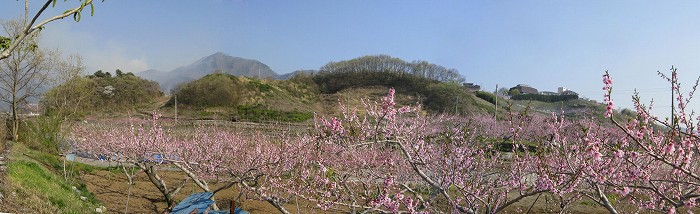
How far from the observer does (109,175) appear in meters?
16.8

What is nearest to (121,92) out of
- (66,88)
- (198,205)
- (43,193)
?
(66,88)

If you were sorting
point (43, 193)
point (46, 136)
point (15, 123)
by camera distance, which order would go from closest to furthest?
point (43, 193), point (46, 136), point (15, 123)

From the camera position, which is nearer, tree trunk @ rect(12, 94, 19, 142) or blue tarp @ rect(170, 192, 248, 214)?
blue tarp @ rect(170, 192, 248, 214)

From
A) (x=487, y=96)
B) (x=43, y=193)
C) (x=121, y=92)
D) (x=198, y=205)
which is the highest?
(x=487, y=96)

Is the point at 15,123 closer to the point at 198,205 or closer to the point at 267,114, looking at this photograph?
the point at 198,205

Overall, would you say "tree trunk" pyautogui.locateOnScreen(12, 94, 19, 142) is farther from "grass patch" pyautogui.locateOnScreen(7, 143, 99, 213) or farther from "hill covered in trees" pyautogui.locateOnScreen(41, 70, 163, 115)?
"hill covered in trees" pyautogui.locateOnScreen(41, 70, 163, 115)

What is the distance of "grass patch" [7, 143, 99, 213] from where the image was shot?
838 centimetres

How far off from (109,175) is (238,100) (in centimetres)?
4288

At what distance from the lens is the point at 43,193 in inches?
382

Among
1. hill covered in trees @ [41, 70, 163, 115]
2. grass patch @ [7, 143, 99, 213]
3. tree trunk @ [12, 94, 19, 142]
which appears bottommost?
grass patch @ [7, 143, 99, 213]

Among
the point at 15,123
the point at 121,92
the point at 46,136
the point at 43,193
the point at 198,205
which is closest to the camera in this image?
the point at 198,205

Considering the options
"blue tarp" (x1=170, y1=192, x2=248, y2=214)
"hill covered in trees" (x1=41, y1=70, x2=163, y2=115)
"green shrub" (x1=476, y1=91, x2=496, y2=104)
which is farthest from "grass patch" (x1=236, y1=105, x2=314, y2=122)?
"blue tarp" (x1=170, y1=192, x2=248, y2=214)

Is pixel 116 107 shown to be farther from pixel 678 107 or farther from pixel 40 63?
pixel 678 107

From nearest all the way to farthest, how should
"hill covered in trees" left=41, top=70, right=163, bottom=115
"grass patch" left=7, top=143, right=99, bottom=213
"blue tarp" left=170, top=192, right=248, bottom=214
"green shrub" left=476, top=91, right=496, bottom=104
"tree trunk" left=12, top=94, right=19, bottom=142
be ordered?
"blue tarp" left=170, top=192, right=248, bottom=214
"grass patch" left=7, top=143, right=99, bottom=213
"tree trunk" left=12, top=94, right=19, bottom=142
"hill covered in trees" left=41, top=70, right=163, bottom=115
"green shrub" left=476, top=91, right=496, bottom=104
